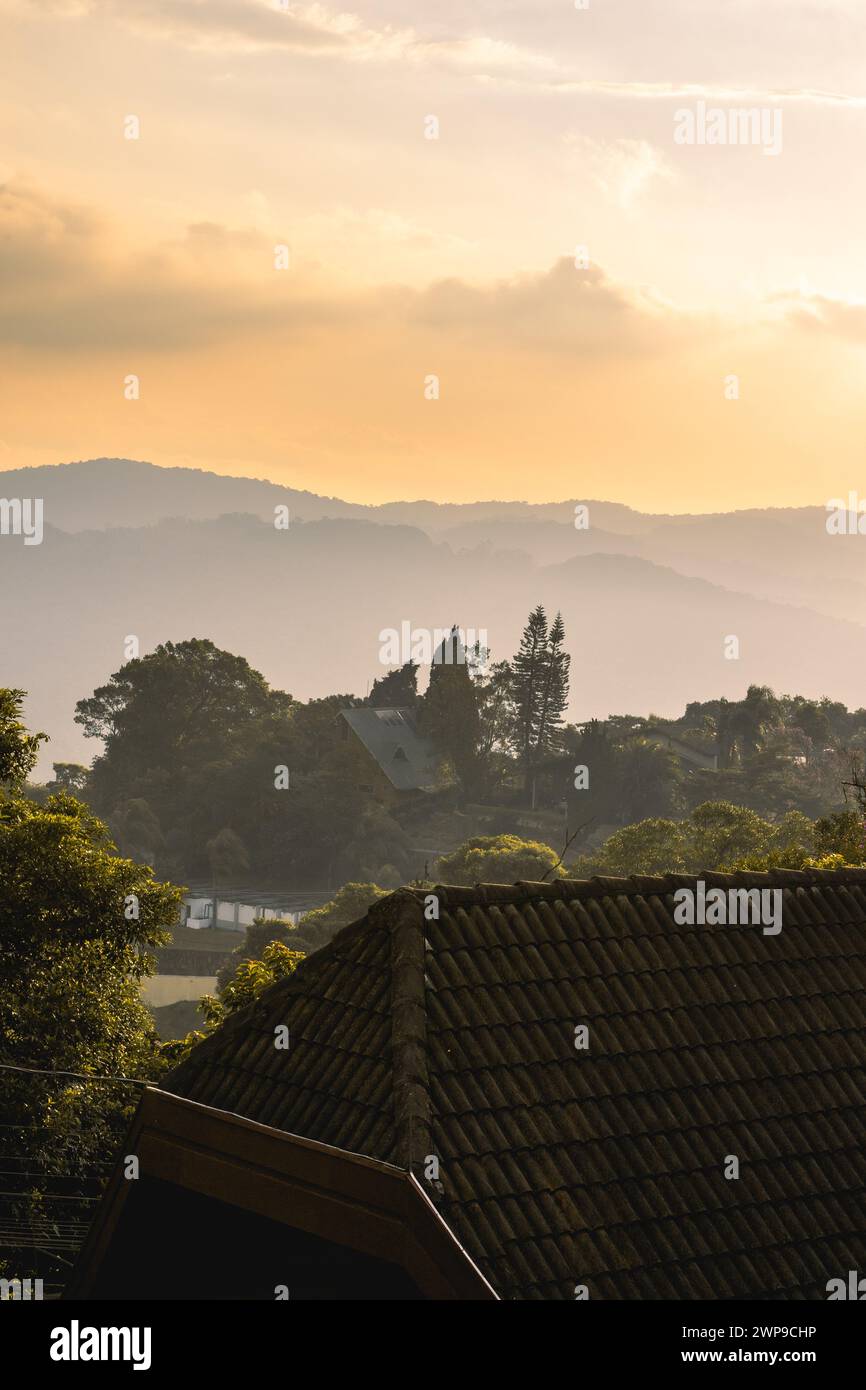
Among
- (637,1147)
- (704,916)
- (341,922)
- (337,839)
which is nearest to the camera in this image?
(637,1147)

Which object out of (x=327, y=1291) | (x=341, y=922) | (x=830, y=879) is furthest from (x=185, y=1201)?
(x=341, y=922)

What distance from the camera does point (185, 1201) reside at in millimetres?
10156

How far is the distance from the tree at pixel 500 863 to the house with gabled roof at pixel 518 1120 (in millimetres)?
71095

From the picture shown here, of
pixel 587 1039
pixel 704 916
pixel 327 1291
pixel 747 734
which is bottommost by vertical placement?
pixel 327 1291

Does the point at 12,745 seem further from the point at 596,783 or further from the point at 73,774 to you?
the point at 73,774

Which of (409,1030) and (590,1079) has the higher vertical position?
(409,1030)

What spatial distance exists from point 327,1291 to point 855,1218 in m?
3.86

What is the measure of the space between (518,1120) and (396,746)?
454 ft

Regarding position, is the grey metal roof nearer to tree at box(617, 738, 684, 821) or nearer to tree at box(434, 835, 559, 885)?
tree at box(617, 738, 684, 821)

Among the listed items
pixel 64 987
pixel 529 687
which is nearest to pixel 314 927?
pixel 64 987

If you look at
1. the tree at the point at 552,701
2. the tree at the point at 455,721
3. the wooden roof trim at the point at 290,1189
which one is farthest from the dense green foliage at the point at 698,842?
the tree at the point at 455,721

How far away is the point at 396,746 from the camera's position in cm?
14775
